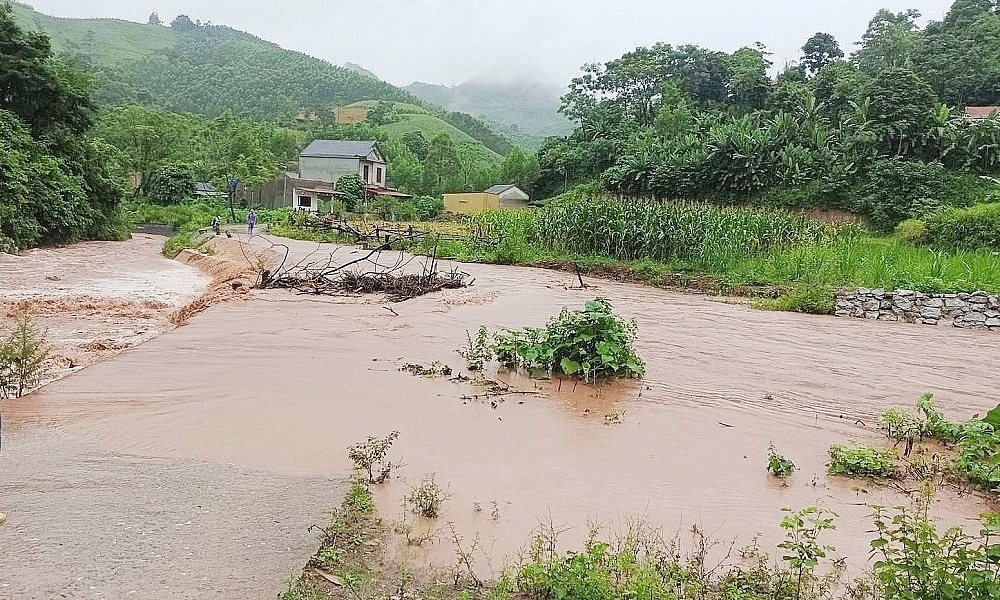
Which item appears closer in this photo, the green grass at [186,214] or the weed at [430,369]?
the weed at [430,369]

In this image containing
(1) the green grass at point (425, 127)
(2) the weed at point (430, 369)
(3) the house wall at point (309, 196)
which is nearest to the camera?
(2) the weed at point (430, 369)

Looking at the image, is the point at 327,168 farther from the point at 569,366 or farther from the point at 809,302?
the point at 569,366

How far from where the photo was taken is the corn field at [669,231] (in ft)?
58.9

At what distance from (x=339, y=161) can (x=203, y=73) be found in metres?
67.0

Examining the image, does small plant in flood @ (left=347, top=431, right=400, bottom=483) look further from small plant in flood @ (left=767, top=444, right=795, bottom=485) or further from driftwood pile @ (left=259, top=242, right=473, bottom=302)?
driftwood pile @ (left=259, top=242, right=473, bottom=302)

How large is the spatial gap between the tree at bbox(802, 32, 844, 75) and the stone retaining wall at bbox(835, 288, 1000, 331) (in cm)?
5000

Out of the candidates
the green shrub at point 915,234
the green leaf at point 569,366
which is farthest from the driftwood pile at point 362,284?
the green shrub at point 915,234

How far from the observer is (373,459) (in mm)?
4973

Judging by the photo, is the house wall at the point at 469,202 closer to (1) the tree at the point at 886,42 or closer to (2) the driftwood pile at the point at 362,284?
(1) the tree at the point at 886,42

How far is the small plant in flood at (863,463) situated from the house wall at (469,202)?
42.6m

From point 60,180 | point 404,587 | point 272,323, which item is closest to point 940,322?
point 272,323

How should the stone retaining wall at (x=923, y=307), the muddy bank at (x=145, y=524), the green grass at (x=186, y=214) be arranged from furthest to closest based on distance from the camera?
the green grass at (x=186, y=214), the stone retaining wall at (x=923, y=307), the muddy bank at (x=145, y=524)

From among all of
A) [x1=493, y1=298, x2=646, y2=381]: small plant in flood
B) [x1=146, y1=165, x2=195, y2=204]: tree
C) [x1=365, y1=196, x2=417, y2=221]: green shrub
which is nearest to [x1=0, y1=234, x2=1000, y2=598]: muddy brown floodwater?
[x1=493, y1=298, x2=646, y2=381]: small plant in flood

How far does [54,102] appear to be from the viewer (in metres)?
25.1
